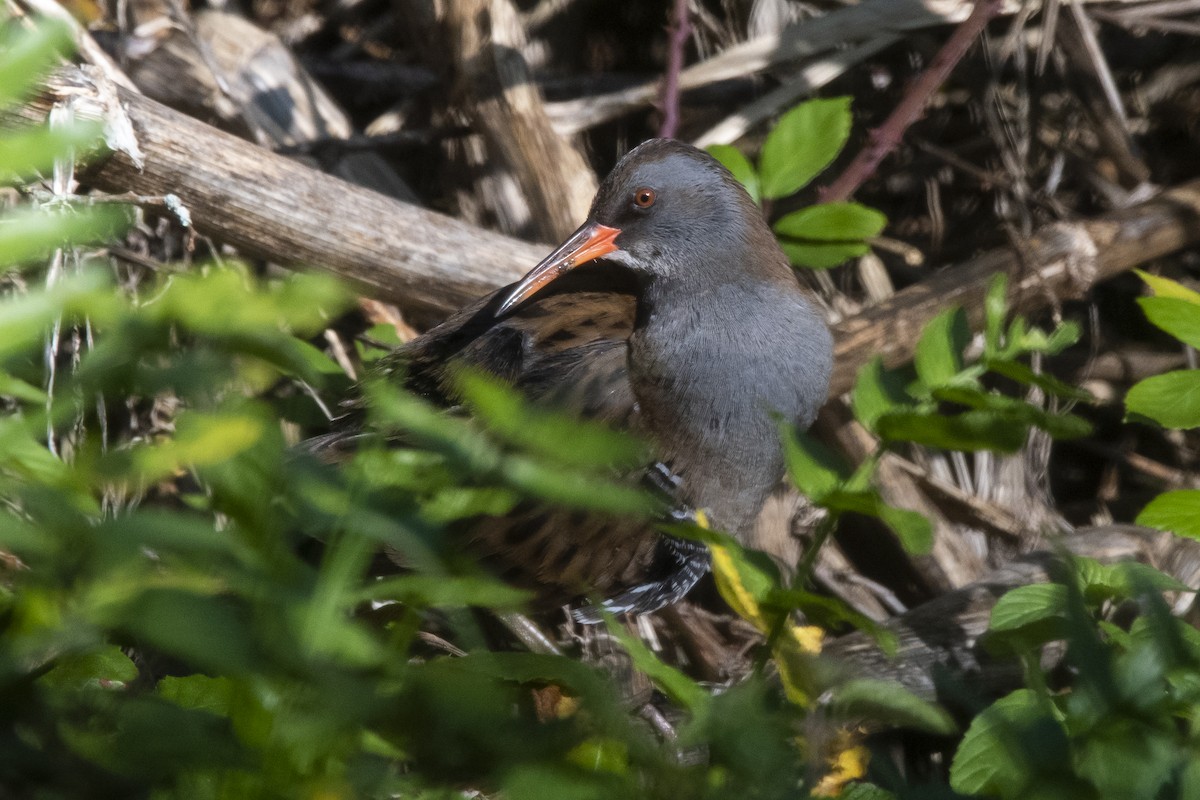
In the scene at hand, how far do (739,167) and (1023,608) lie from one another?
4.53 ft

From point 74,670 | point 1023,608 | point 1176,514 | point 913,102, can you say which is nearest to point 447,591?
point 74,670

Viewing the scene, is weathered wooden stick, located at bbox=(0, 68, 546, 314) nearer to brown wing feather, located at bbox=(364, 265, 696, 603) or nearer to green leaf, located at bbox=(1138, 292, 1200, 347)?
brown wing feather, located at bbox=(364, 265, 696, 603)

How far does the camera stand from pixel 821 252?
295cm

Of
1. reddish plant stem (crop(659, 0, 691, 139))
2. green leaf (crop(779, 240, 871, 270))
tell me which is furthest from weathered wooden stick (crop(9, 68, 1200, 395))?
reddish plant stem (crop(659, 0, 691, 139))

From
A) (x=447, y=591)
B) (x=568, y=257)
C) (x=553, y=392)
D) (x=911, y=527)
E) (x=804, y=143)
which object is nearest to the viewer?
(x=447, y=591)

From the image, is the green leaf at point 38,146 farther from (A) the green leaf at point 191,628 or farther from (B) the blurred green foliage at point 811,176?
(B) the blurred green foliage at point 811,176

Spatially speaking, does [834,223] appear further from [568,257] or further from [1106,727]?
[1106,727]

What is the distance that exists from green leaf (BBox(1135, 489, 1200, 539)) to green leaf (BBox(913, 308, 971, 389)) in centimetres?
84

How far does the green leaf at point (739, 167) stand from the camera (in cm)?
295

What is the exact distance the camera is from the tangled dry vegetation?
307 cm

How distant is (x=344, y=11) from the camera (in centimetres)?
399

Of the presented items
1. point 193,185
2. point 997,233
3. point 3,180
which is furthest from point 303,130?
point 3,180

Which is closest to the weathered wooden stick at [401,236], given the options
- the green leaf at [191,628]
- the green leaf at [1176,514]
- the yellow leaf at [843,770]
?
the green leaf at [1176,514]

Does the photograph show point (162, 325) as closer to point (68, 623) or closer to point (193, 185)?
point (68, 623)
